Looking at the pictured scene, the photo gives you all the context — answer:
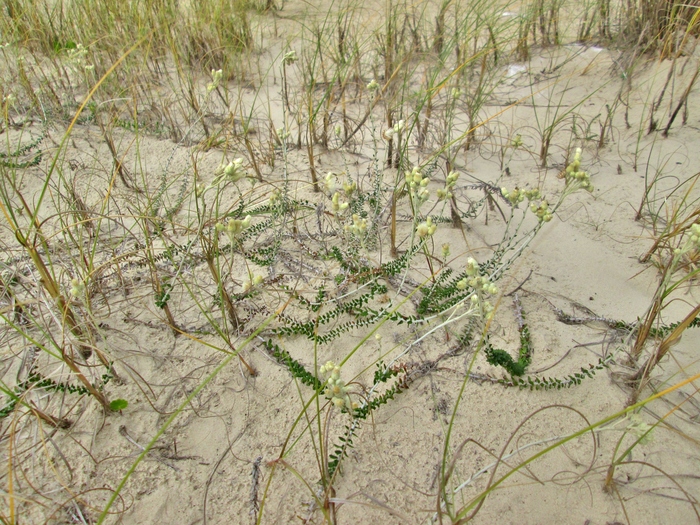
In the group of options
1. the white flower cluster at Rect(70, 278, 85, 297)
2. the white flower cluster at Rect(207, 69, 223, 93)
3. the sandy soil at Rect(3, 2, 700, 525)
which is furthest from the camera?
the white flower cluster at Rect(207, 69, 223, 93)

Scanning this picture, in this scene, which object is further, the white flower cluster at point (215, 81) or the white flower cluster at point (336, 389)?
the white flower cluster at point (215, 81)

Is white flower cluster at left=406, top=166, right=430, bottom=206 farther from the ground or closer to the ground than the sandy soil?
farther from the ground

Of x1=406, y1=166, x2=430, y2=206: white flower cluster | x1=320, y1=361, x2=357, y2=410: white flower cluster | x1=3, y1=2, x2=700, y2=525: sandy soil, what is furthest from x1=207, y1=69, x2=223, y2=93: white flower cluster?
x1=320, y1=361, x2=357, y2=410: white flower cluster

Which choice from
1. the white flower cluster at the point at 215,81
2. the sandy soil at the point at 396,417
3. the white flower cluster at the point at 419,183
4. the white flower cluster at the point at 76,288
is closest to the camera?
the sandy soil at the point at 396,417

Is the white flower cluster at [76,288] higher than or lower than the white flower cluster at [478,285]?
higher

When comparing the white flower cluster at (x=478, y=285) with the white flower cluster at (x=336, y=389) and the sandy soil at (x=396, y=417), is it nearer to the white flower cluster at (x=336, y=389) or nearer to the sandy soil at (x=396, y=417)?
the sandy soil at (x=396, y=417)

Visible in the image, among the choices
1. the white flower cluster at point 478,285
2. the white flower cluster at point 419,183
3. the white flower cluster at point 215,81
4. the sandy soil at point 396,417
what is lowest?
the sandy soil at point 396,417

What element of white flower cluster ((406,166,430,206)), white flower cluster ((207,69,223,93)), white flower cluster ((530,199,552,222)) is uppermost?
white flower cluster ((207,69,223,93))

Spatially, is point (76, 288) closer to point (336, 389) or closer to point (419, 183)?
point (336, 389)

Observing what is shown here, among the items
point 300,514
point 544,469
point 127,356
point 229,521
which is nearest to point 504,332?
point 544,469

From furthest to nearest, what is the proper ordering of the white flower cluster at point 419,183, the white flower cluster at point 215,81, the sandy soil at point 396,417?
the white flower cluster at point 215,81, the white flower cluster at point 419,183, the sandy soil at point 396,417

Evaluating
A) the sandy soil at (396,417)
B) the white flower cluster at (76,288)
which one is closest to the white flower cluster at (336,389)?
the sandy soil at (396,417)

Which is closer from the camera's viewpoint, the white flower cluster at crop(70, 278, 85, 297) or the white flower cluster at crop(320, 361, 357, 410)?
the white flower cluster at crop(320, 361, 357, 410)

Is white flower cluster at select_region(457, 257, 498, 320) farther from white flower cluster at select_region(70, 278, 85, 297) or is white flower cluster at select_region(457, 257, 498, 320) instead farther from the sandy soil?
white flower cluster at select_region(70, 278, 85, 297)
